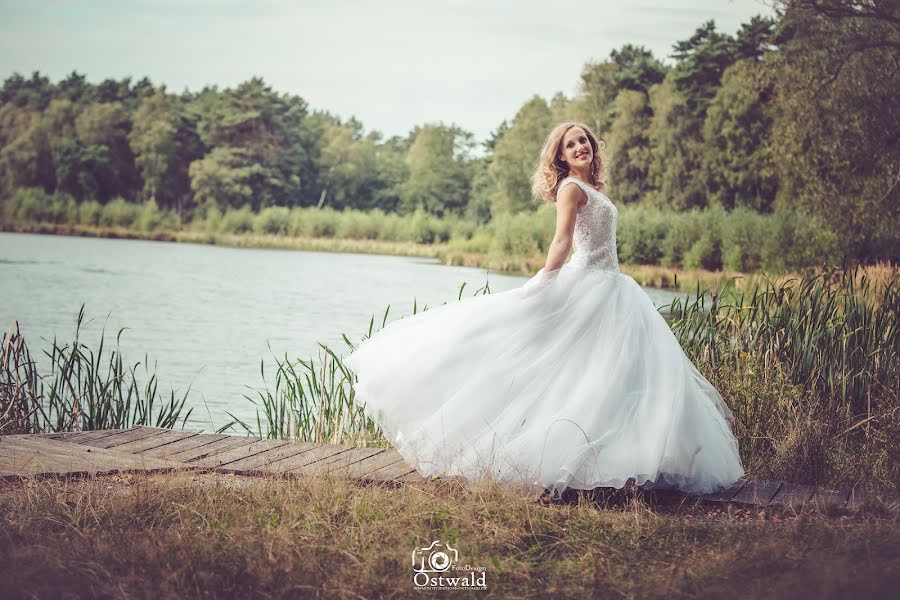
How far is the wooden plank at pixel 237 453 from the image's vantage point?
3678mm

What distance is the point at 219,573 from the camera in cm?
238

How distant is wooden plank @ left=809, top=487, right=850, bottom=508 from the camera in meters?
3.28

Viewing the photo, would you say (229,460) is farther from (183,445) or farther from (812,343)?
(812,343)

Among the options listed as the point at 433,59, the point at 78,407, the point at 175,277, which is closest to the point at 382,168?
the point at 433,59

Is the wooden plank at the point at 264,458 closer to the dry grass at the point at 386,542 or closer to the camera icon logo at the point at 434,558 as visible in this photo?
the dry grass at the point at 386,542

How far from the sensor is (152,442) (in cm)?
403

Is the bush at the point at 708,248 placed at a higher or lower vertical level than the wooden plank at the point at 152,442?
higher

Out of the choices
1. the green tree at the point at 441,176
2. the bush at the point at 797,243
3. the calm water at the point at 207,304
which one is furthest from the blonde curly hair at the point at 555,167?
the green tree at the point at 441,176

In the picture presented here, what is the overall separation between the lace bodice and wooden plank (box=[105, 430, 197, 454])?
2.01 m

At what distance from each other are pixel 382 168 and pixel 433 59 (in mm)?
9387

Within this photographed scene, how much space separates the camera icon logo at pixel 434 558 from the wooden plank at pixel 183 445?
5.20ft

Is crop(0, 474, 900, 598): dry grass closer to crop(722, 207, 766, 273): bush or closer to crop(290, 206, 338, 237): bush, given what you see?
crop(722, 207, 766, 273): bush

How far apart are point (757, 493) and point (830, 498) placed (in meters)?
0.27

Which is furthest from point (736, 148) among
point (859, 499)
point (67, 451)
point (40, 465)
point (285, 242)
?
point (40, 465)
